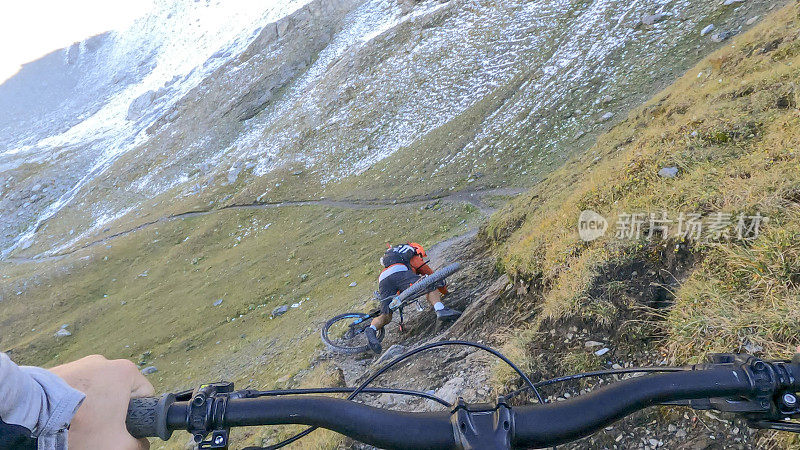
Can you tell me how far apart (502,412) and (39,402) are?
188 cm

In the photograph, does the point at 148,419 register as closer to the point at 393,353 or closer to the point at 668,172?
the point at 393,353

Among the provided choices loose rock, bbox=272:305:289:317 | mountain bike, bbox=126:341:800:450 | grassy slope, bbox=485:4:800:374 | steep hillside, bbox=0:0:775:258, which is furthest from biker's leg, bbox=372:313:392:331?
steep hillside, bbox=0:0:775:258

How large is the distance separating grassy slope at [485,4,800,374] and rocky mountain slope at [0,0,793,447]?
16 centimetres

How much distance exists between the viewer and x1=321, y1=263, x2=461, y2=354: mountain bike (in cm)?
791

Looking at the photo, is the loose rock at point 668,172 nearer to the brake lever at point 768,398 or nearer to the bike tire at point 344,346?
the brake lever at point 768,398

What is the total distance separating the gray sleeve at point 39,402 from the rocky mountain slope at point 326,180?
3.55 metres

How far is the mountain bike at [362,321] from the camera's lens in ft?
25.9

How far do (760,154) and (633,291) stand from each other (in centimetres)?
245

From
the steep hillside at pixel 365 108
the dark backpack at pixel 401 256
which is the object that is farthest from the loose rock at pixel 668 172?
the steep hillside at pixel 365 108

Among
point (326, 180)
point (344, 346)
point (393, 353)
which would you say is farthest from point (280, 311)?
point (326, 180)

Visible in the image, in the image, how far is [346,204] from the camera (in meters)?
31.2

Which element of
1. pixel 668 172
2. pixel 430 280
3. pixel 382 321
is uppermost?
pixel 668 172

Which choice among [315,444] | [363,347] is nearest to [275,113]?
[363,347]

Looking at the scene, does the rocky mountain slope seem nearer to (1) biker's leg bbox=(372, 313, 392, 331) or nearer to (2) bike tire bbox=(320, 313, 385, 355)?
(2) bike tire bbox=(320, 313, 385, 355)
